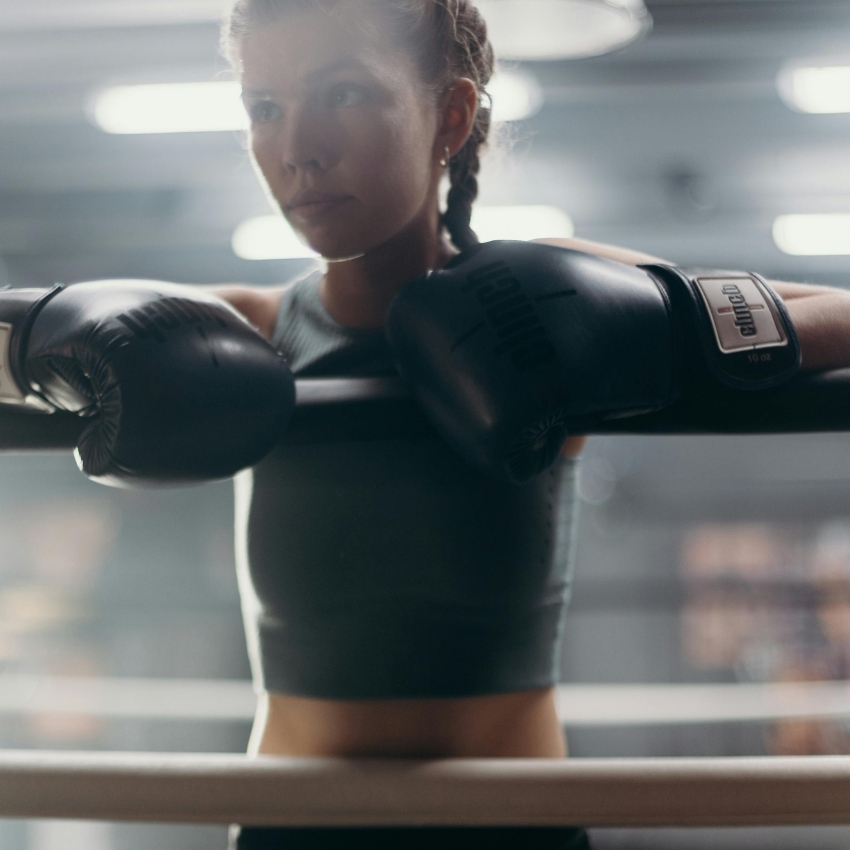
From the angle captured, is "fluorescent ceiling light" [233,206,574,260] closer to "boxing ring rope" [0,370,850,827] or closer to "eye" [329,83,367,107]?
"eye" [329,83,367,107]

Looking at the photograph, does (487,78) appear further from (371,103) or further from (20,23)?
(20,23)

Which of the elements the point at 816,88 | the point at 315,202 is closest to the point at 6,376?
the point at 315,202

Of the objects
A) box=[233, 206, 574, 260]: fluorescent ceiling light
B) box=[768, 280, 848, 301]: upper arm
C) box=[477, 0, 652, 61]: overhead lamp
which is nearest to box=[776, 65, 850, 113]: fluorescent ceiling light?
box=[233, 206, 574, 260]: fluorescent ceiling light

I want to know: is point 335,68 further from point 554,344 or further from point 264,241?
point 264,241

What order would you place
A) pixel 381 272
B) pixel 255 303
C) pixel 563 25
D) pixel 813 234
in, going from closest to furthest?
1. pixel 381 272
2. pixel 255 303
3. pixel 563 25
4. pixel 813 234

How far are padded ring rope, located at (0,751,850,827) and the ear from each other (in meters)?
0.47

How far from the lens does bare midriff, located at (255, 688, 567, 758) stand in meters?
0.69

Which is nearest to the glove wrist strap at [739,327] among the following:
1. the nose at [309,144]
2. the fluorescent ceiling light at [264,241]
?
the nose at [309,144]

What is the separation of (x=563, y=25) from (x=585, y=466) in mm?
4377

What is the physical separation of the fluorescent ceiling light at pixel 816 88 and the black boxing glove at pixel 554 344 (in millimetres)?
2732

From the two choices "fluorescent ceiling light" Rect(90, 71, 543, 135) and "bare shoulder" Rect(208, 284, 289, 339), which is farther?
"fluorescent ceiling light" Rect(90, 71, 543, 135)

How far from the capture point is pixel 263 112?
65 centimetres

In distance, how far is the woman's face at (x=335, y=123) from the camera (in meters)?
0.62

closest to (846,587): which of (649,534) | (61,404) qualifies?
(649,534)
